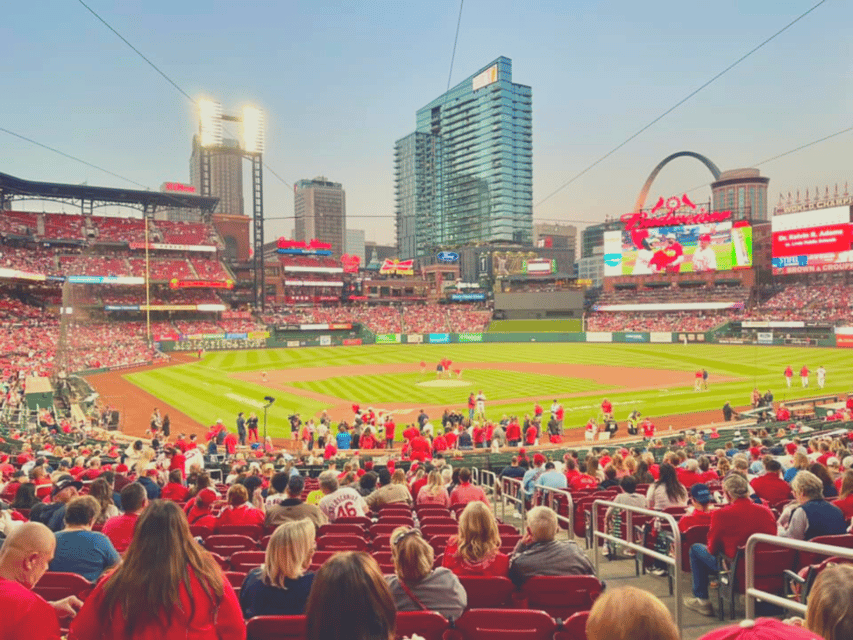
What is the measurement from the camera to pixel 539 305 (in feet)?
330

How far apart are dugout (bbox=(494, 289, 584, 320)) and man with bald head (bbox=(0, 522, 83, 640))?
3884 inches

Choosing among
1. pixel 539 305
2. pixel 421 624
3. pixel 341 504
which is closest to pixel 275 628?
pixel 421 624

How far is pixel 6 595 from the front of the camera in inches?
122

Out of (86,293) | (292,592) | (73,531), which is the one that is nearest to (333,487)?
(73,531)

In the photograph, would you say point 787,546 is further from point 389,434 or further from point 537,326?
point 537,326

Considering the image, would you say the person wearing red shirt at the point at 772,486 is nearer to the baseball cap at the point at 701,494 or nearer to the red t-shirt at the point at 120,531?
the baseball cap at the point at 701,494

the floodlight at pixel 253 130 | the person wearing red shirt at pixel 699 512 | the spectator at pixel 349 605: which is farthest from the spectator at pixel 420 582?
the floodlight at pixel 253 130

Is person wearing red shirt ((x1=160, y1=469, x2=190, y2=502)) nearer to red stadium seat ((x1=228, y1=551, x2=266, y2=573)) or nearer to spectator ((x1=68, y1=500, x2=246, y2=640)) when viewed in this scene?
red stadium seat ((x1=228, y1=551, x2=266, y2=573))

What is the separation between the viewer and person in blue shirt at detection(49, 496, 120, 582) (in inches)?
205

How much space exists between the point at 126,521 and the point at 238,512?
1.58m

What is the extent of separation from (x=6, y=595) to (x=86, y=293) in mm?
70498

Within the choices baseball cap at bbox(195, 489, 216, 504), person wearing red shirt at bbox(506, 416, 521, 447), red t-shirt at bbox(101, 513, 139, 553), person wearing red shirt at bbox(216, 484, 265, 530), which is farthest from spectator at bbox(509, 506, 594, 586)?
person wearing red shirt at bbox(506, 416, 521, 447)

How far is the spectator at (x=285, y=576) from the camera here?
13.0ft

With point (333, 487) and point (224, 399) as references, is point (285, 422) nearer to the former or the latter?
point (224, 399)
